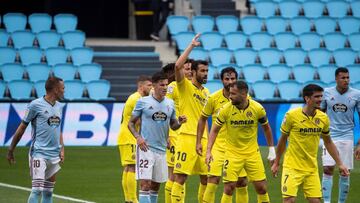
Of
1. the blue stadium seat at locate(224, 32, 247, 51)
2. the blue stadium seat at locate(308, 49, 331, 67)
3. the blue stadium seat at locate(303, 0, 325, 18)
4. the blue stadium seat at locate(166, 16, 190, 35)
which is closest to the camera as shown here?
the blue stadium seat at locate(224, 32, 247, 51)

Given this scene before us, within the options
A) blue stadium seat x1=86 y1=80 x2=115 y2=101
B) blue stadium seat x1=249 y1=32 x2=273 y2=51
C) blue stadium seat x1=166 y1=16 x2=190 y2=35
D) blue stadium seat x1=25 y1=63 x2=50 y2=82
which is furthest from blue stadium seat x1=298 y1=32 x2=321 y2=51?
blue stadium seat x1=25 y1=63 x2=50 y2=82

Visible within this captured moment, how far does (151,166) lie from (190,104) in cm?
143

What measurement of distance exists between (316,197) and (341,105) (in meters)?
3.40

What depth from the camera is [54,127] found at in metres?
14.5

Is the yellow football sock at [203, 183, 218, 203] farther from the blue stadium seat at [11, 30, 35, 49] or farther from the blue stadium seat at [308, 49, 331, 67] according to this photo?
the blue stadium seat at [308, 49, 331, 67]

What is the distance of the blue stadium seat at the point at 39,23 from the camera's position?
94.0ft

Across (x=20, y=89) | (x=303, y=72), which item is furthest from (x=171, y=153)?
(x=303, y=72)

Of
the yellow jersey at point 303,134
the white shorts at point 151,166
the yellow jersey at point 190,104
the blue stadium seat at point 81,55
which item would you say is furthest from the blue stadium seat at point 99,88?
the yellow jersey at point 303,134

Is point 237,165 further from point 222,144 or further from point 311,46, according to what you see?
point 311,46

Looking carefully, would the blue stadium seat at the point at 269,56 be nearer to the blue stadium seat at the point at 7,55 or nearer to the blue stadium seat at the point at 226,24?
the blue stadium seat at the point at 226,24

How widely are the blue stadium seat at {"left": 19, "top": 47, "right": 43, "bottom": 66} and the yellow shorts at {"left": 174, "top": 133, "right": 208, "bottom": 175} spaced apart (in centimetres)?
1286

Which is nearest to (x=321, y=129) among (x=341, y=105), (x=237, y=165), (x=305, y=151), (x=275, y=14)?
(x=305, y=151)

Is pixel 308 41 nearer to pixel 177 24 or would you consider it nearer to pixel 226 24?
pixel 226 24

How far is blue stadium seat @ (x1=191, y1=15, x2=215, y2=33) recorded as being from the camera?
29406mm
